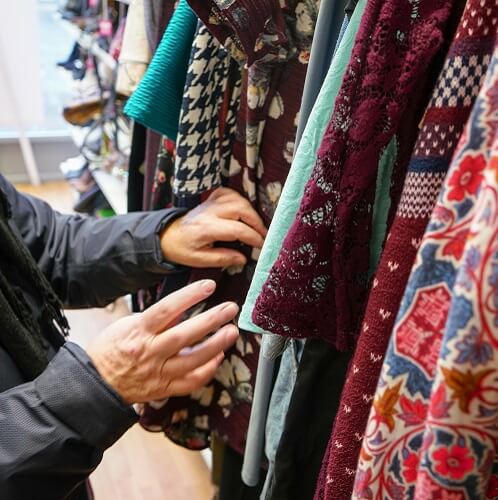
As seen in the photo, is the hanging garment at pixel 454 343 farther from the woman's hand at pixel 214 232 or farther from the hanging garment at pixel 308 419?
the woman's hand at pixel 214 232

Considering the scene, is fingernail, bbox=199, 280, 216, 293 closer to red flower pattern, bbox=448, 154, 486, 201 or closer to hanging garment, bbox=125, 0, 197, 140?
hanging garment, bbox=125, 0, 197, 140

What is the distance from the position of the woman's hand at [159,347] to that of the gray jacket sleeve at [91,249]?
0.24 m

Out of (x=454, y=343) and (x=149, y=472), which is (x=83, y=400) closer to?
(x=454, y=343)

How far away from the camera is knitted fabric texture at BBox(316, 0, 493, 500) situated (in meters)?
0.37

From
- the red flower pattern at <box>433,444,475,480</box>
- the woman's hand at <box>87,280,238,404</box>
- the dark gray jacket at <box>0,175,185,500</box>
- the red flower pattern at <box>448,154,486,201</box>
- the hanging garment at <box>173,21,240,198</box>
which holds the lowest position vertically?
the dark gray jacket at <box>0,175,185,500</box>

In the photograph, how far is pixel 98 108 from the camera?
6.81 feet

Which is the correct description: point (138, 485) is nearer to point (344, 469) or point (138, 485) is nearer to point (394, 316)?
point (344, 469)

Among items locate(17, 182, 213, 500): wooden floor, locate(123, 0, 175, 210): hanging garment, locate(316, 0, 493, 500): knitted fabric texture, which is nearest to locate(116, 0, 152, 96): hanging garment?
locate(123, 0, 175, 210): hanging garment

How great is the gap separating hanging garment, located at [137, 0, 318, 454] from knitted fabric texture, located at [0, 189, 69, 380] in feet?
0.83

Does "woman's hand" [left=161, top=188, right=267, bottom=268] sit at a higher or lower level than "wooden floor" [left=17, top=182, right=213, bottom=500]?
higher

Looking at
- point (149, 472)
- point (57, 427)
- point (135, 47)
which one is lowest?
point (149, 472)

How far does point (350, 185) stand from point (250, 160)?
0.35 m

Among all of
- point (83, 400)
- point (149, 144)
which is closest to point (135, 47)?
point (149, 144)

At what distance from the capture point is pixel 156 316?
0.67 meters
